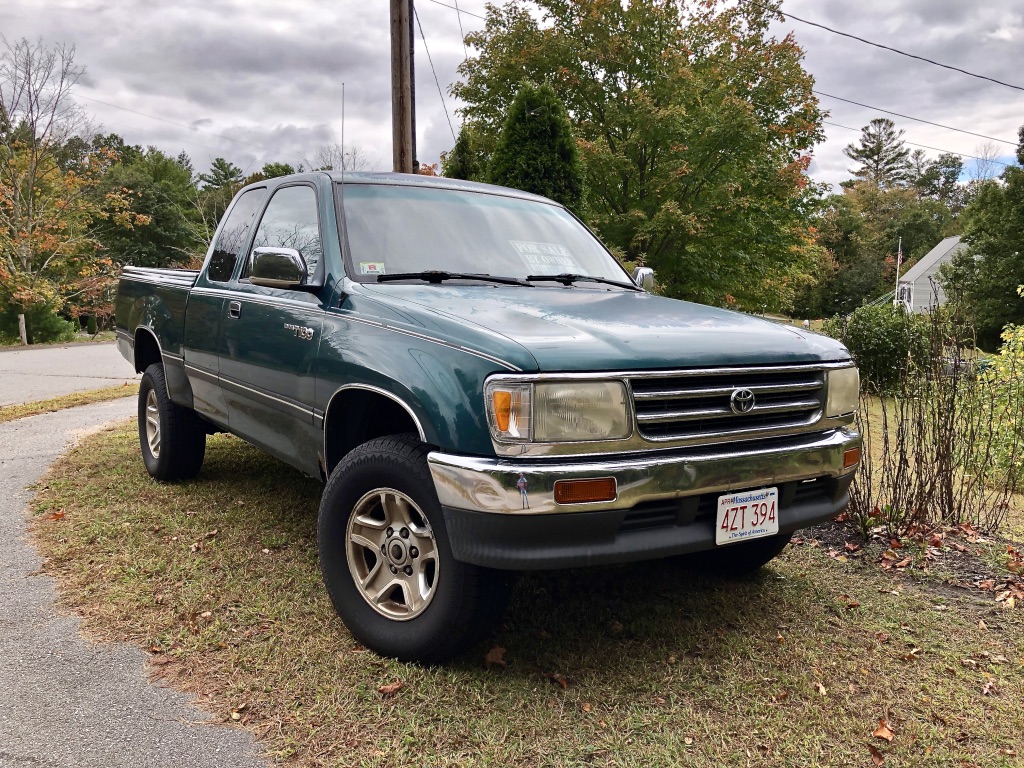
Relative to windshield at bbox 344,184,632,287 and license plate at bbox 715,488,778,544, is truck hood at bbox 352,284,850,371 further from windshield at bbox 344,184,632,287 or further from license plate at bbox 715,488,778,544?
license plate at bbox 715,488,778,544

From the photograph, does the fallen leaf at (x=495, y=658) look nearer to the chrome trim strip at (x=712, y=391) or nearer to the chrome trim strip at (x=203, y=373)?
the chrome trim strip at (x=712, y=391)

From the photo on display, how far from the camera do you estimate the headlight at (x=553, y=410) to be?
2477 millimetres

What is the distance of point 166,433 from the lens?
517cm

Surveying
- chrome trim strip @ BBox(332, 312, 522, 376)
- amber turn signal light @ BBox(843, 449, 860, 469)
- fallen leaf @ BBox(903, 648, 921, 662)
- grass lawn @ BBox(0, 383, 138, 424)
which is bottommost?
grass lawn @ BBox(0, 383, 138, 424)

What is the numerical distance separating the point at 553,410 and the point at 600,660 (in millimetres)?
1172

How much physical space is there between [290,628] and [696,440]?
186 cm

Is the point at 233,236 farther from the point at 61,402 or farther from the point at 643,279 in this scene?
the point at 61,402

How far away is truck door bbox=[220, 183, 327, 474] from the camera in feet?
11.5

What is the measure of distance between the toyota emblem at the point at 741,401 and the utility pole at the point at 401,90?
7609 mm

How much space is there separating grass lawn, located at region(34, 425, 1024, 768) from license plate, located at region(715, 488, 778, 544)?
22.2 inches

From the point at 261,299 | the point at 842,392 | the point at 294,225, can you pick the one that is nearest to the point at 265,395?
the point at 261,299

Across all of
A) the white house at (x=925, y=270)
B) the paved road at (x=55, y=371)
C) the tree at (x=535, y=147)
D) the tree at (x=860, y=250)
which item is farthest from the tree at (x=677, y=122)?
the white house at (x=925, y=270)

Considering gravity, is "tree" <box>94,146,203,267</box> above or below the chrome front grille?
above

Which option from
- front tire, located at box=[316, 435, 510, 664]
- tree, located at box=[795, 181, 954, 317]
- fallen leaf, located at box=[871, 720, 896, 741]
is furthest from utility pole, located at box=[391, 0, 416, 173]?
tree, located at box=[795, 181, 954, 317]
